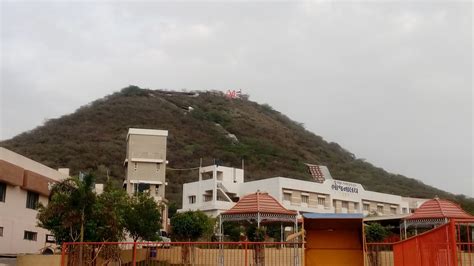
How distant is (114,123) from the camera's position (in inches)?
4262

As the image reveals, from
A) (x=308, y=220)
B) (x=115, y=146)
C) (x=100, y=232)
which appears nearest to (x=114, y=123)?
(x=115, y=146)

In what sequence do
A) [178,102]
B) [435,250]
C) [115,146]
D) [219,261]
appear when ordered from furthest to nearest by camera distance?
[178,102]
[115,146]
[219,261]
[435,250]

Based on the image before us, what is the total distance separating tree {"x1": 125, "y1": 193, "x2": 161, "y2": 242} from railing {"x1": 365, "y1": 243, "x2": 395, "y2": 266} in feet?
53.3

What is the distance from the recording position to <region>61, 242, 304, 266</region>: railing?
17562 millimetres

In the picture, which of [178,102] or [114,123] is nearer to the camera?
[114,123]

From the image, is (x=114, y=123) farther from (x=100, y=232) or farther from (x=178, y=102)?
(x=100, y=232)

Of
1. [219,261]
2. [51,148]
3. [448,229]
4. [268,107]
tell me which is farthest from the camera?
[268,107]

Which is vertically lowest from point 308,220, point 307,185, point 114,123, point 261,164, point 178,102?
point 308,220

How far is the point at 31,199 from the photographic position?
1405 inches

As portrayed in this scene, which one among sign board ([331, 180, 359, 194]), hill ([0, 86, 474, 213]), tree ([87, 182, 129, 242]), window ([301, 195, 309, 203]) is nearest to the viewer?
tree ([87, 182, 129, 242])

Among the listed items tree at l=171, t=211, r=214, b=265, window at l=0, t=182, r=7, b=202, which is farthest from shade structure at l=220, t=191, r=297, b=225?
window at l=0, t=182, r=7, b=202

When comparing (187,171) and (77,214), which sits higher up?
(187,171)

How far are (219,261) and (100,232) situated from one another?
5.44m

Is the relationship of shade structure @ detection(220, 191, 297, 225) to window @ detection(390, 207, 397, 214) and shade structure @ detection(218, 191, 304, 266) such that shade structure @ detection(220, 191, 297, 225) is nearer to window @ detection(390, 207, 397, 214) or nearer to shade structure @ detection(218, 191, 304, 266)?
shade structure @ detection(218, 191, 304, 266)
